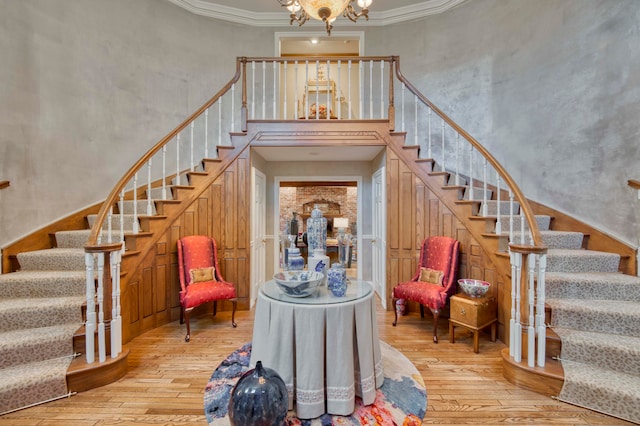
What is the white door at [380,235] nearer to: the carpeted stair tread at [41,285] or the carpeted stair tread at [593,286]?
the carpeted stair tread at [593,286]

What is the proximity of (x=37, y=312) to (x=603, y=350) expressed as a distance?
446 centimetres

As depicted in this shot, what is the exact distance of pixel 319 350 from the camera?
1.80 m

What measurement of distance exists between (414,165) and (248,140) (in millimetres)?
2303

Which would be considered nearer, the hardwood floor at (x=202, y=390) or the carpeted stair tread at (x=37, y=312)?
the hardwood floor at (x=202, y=390)

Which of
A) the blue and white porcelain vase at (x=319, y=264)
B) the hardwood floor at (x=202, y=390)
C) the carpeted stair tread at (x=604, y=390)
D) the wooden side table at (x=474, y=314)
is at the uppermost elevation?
the blue and white porcelain vase at (x=319, y=264)

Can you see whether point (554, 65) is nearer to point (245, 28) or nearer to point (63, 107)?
point (245, 28)

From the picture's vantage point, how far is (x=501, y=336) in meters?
2.94

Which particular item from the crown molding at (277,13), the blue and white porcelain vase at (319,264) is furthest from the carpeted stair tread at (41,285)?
the crown molding at (277,13)

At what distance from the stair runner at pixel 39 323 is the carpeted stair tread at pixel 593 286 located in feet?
13.6

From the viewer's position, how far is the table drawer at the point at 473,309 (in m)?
2.72

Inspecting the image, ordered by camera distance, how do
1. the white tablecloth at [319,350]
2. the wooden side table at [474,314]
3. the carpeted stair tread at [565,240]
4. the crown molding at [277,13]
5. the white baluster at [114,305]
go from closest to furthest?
the white tablecloth at [319,350], the white baluster at [114,305], the wooden side table at [474,314], the carpeted stair tread at [565,240], the crown molding at [277,13]

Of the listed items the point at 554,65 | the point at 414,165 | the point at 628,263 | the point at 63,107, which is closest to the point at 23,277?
the point at 63,107

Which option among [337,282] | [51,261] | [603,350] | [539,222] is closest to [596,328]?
[603,350]

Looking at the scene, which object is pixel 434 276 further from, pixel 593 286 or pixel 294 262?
pixel 294 262
